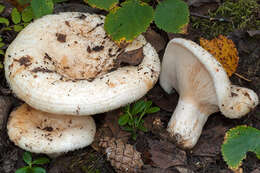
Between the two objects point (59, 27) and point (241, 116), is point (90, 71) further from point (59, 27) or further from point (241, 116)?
point (241, 116)

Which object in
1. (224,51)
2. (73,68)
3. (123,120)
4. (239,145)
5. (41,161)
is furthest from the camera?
(224,51)

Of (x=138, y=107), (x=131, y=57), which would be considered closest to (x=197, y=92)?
(x=138, y=107)

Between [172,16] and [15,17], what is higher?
[172,16]

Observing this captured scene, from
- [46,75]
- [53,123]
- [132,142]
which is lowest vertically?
[132,142]

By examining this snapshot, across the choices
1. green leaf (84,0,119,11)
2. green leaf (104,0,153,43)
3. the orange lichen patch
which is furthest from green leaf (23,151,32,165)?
the orange lichen patch

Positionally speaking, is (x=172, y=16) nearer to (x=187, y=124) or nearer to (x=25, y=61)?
(x=187, y=124)


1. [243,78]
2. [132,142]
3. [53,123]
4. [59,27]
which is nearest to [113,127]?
[132,142]
